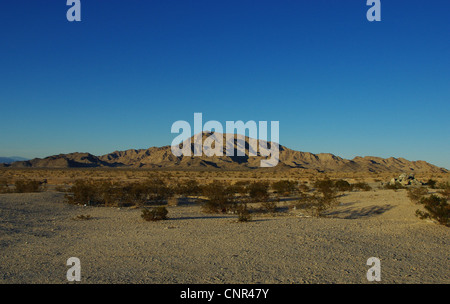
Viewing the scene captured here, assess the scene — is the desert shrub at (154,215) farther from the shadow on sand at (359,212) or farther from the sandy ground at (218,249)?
the shadow on sand at (359,212)

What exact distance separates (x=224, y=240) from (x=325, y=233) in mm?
4048

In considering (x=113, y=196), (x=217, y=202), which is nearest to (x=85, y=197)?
(x=113, y=196)

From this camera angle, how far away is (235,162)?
5984 inches

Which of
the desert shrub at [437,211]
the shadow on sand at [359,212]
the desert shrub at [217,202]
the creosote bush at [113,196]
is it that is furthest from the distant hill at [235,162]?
the desert shrub at [437,211]

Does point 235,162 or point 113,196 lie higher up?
point 235,162

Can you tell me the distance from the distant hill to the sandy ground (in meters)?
119

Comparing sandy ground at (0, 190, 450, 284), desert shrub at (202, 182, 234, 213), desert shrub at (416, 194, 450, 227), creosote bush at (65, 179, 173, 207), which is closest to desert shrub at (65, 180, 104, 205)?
creosote bush at (65, 179, 173, 207)

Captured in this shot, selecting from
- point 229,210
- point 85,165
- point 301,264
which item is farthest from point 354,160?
point 301,264

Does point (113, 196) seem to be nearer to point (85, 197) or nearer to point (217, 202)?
point (85, 197)

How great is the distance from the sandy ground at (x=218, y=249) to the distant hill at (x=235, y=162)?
11882cm

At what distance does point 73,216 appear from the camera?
17.6 m

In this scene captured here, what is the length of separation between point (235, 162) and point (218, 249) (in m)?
142

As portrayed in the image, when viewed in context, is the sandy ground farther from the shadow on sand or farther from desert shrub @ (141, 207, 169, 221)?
the shadow on sand
